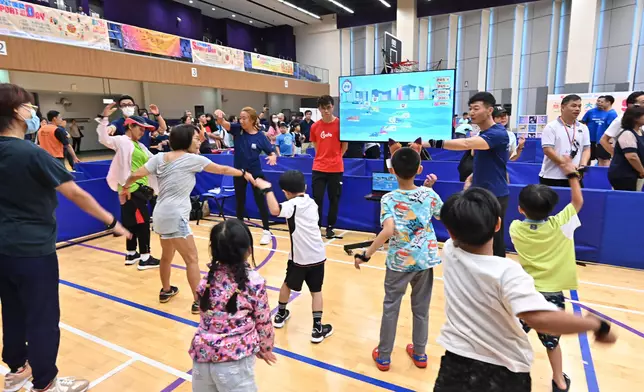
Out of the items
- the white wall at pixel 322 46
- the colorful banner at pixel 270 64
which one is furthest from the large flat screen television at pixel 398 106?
the white wall at pixel 322 46

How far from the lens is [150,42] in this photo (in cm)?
1380

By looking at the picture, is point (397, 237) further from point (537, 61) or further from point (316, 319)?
point (537, 61)

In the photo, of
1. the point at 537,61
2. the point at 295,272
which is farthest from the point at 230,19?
the point at 295,272

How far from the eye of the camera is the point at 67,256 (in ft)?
16.2

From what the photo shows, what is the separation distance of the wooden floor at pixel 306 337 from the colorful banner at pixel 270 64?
1574 centimetres

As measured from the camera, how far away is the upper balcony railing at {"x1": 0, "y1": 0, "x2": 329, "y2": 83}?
32.9 ft

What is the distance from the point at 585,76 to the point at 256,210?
14173mm

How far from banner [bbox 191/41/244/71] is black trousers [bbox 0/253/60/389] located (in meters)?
15.0

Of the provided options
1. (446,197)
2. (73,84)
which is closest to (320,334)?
(446,197)

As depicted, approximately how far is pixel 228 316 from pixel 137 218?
10.9 feet

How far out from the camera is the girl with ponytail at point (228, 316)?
1.58 meters

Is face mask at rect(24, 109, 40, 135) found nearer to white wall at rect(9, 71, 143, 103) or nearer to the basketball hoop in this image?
the basketball hoop

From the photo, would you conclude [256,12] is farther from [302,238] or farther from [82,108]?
[302,238]

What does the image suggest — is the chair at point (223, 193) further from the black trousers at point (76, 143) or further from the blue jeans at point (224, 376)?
the black trousers at point (76, 143)
